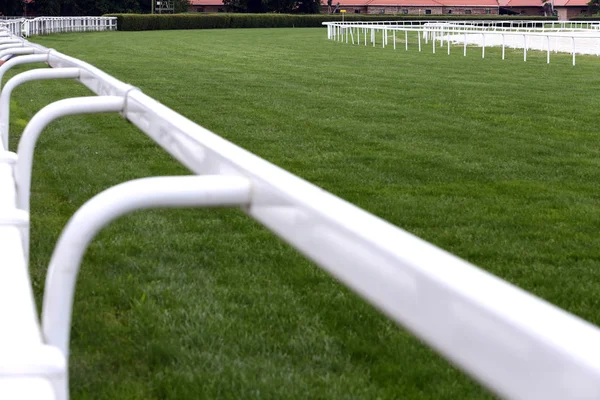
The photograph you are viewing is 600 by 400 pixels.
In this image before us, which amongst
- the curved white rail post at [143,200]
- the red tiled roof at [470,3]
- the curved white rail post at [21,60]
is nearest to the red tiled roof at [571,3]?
the red tiled roof at [470,3]

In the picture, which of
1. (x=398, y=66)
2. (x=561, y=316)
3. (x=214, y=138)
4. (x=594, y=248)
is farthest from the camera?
(x=398, y=66)

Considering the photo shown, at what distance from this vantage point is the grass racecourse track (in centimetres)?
360

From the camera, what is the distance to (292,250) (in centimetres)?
551

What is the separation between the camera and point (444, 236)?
19.1ft

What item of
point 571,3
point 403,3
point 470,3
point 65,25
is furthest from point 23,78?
point 571,3

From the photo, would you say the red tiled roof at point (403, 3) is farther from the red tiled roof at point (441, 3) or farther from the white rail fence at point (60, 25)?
the white rail fence at point (60, 25)

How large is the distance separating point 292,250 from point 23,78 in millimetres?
1782

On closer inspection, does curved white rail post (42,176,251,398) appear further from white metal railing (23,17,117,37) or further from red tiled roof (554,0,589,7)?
red tiled roof (554,0,589,7)

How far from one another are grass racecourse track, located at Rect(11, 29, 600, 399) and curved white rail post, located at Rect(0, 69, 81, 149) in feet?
2.26

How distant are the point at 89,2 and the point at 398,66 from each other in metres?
54.1

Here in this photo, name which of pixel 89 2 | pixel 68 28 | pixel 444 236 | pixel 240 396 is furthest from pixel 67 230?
pixel 89 2

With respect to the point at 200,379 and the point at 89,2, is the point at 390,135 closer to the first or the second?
the point at 200,379

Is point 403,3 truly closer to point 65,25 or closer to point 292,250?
point 65,25

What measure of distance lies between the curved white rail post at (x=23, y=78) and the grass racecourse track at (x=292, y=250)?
0.69 metres
